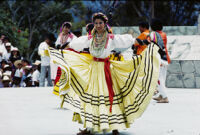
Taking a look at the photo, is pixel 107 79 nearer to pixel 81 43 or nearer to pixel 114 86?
pixel 114 86

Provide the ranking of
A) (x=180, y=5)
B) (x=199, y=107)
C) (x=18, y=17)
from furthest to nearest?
(x=18, y=17) → (x=180, y=5) → (x=199, y=107)

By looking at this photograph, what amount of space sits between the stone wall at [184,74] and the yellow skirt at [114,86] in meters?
8.28

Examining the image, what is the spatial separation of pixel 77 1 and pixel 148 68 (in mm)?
32690

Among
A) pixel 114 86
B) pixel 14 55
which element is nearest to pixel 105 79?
pixel 114 86

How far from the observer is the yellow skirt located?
16.8 ft

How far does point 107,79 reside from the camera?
5.30 m

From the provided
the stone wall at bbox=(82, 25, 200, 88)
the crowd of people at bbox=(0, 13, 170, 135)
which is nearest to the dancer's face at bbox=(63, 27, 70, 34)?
the crowd of people at bbox=(0, 13, 170, 135)

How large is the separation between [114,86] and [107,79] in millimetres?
121

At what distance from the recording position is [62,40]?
29.9 feet

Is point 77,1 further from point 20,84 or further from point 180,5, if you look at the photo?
point 20,84

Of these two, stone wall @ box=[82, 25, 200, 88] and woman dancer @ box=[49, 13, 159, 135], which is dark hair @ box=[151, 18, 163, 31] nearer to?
woman dancer @ box=[49, 13, 159, 135]

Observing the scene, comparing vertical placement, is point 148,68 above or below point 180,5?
below

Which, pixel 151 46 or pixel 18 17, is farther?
pixel 18 17

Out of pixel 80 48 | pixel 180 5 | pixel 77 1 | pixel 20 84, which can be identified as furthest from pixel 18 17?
pixel 80 48
